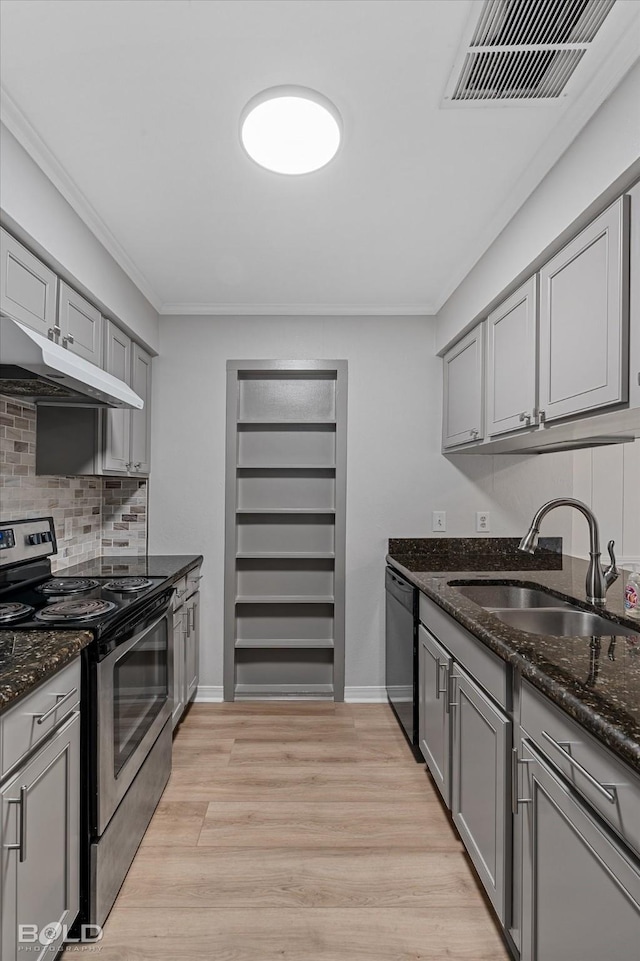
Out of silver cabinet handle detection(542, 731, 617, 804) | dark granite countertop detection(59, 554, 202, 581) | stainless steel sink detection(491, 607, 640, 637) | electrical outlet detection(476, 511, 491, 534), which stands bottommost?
silver cabinet handle detection(542, 731, 617, 804)

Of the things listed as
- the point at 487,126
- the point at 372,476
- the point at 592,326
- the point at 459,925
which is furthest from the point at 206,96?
the point at 459,925

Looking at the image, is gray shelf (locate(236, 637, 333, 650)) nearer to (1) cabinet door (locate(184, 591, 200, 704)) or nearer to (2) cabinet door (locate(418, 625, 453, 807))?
(1) cabinet door (locate(184, 591, 200, 704))

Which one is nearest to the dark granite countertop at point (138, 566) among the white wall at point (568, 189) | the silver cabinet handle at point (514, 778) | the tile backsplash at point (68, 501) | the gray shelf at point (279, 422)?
the tile backsplash at point (68, 501)

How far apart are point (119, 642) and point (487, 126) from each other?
1.99 m

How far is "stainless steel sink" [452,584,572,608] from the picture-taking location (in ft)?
8.06

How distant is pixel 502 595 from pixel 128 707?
165 cm

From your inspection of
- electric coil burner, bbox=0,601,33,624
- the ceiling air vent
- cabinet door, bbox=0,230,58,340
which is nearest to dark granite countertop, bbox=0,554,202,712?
electric coil burner, bbox=0,601,33,624

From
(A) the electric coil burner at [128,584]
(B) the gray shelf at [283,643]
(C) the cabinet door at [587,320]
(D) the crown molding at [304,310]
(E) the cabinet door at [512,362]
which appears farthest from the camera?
(B) the gray shelf at [283,643]

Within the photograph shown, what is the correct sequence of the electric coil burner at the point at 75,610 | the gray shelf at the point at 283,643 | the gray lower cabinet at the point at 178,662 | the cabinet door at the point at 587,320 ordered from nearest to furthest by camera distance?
the cabinet door at the point at 587,320
the electric coil burner at the point at 75,610
the gray lower cabinet at the point at 178,662
the gray shelf at the point at 283,643

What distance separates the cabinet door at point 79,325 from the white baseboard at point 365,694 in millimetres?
2416

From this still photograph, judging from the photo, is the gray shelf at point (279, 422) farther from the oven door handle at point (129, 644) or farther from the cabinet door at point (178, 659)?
the oven door handle at point (129, 644)

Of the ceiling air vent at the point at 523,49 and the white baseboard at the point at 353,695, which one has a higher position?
the ceiling air vent at the point at 523,49

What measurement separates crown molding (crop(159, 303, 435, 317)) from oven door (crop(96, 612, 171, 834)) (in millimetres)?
1947

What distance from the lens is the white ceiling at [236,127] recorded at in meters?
1.33
